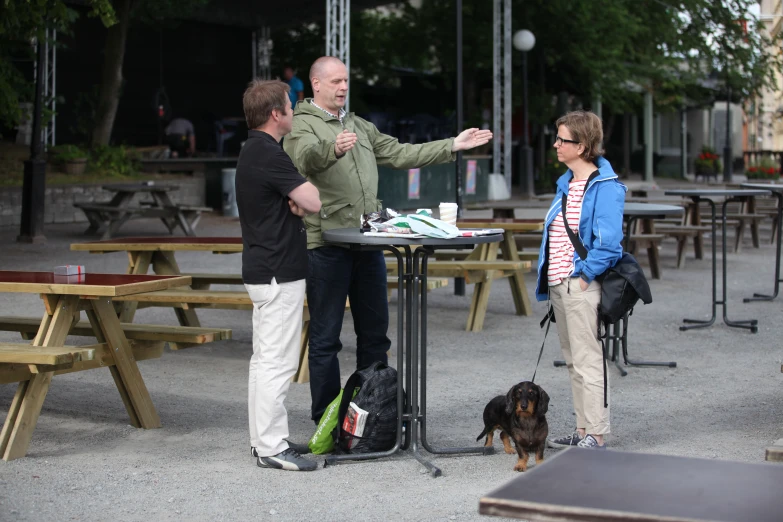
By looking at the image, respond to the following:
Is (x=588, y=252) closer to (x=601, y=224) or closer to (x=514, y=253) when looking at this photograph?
(x=601, y=224)

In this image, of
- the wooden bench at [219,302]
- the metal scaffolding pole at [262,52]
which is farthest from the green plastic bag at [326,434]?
the metal scaffolding pole at [262,52]

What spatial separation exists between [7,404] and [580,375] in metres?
3.26

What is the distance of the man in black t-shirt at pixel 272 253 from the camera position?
16.4 ft

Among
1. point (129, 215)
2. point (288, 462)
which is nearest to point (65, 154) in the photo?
point (129, 215)

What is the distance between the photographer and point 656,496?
7.62 ft

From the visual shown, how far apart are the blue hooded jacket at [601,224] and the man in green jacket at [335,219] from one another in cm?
64

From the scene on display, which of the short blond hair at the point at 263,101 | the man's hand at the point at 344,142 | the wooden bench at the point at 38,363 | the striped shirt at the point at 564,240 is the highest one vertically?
the short blond hair at the point at 263,101

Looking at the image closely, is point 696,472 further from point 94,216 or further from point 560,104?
point 560,104

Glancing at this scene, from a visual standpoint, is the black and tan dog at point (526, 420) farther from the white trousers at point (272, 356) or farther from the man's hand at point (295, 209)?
the man's hand at point (295, 209)

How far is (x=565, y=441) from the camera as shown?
5.57m

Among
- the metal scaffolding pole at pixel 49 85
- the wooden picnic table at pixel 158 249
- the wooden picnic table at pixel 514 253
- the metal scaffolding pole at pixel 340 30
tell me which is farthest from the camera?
the metal scaffolding pole at pixel 49 85

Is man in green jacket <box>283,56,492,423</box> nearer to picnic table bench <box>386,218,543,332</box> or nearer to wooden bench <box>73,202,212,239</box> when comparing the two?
picnic table bench <box>386,218,543,332</box>

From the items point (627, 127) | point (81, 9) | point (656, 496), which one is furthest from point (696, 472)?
point (627, 127)

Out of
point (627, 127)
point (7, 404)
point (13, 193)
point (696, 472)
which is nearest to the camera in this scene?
point (696, 472)
